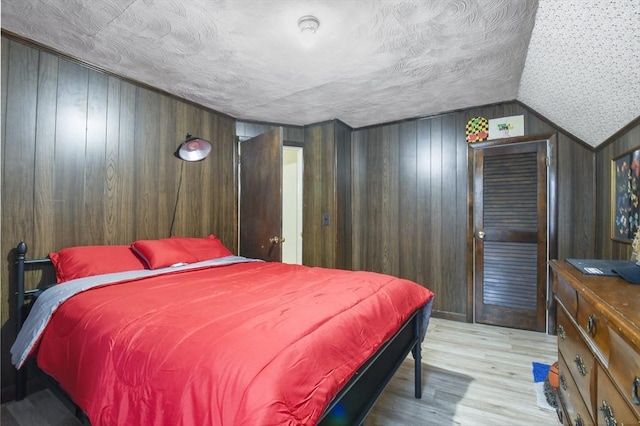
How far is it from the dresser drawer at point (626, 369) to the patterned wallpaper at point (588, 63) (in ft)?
4.84

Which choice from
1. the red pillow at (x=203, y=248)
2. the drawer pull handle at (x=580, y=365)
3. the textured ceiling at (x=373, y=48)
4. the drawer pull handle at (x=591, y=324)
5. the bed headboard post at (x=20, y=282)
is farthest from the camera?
the red pillow at (x=203, y=248)

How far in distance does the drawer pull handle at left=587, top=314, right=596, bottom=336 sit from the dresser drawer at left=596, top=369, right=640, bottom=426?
0.14 m

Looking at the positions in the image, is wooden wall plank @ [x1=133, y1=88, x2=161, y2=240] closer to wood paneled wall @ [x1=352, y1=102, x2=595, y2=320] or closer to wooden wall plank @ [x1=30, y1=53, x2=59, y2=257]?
wooden wall plank @ [x1=30, y1=53, x2=59, y2=257]

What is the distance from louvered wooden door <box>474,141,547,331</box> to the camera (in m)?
3.06

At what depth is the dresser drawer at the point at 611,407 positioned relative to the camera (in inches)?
33.5

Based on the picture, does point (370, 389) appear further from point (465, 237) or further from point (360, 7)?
point (465, 237)

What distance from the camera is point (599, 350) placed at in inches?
42.2

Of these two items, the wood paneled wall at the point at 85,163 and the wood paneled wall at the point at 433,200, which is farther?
the wood paneled wall at the point at 433,200

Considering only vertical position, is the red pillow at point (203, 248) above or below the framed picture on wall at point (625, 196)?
below

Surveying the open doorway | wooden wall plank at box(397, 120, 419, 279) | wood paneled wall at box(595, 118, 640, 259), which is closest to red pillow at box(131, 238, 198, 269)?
the open doorway

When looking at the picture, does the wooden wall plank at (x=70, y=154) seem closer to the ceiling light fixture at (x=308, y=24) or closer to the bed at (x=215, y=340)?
the bed at (x=215, y=340)

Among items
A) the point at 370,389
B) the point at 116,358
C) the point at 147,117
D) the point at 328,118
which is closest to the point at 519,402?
the point at 370,389

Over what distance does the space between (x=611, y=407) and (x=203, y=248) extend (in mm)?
2741

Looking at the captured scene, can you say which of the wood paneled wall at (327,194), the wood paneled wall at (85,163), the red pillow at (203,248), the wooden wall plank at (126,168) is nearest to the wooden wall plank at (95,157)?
the wood paneled wall at (85,163)
